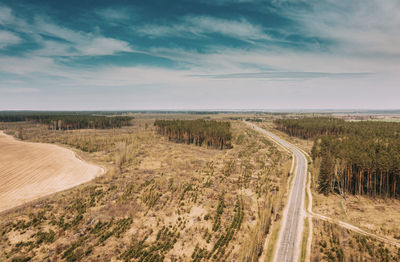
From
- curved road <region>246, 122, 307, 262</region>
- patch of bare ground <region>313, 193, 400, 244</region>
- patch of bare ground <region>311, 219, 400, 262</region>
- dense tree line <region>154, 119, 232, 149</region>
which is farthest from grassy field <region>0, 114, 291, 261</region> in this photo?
dense tree line <region>154, 119, 232, 149</region>

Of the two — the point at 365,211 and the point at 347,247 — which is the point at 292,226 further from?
the point at 365,211

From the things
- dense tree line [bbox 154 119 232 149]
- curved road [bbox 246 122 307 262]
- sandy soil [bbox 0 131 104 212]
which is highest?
dense tree line [bbox 154 119 232 149]

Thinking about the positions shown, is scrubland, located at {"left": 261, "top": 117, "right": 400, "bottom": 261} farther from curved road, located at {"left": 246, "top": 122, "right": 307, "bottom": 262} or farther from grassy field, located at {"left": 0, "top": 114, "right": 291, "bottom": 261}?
grassy field, located at {"left": 0, "top": 114, "right": 291, "bottom": 261}

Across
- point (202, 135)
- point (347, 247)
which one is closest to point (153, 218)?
point (347, 247)

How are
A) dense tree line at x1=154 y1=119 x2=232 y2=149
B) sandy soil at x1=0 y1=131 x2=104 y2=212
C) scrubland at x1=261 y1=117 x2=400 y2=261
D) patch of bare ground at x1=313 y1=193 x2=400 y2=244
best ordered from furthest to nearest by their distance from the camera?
dense tree line at x1=154 y1=119 x2=232 y2=149, sandy soil at x1=0 y1=131 x2=104 y2=212, patch of bare ground at x1=313 y1=193 x2=400 y2=244, scrubland at x1=261 y1=117 x2=400 y2=261

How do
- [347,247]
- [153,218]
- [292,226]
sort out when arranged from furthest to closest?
[153,218]
[292,226]
[347,247]

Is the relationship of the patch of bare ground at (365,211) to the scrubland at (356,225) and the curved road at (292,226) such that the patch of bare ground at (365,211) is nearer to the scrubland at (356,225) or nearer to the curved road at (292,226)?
the scrubland at (356,225)
